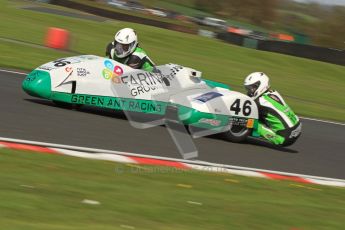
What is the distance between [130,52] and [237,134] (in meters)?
1.97

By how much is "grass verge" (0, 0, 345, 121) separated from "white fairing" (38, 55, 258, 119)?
479 cm

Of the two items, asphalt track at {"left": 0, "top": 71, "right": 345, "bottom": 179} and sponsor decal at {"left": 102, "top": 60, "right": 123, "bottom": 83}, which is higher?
sponsor decal at {"left": 102, "top": 60, "right": 123, "bottom": 83}

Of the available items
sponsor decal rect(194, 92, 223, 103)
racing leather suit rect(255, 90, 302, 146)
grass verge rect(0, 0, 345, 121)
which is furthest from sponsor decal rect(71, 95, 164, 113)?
grass verge rect(0, 0, 345, 121)

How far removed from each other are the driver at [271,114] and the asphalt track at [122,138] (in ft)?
0.74

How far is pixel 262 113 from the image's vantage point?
987 centimetres

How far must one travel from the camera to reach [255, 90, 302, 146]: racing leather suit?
32.1 ft

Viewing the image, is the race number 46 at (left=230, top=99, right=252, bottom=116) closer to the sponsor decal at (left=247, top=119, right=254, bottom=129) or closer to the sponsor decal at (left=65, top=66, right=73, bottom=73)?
the sponsor decal at (left=247, top=119, right=254, bottom=129)

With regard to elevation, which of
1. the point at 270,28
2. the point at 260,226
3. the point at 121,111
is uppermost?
the point at 260,226

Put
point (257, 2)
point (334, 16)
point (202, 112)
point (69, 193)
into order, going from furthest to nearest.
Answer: point (257, 2) → point (334, 16) → point (202, 112) → point (69, 193)

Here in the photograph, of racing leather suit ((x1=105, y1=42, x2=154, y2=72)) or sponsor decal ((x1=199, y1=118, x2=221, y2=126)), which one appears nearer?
sponsor decal ((x1=199, y1=118, x2=221, y2=126))

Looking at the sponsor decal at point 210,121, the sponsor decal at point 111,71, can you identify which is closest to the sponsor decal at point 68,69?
the sponsor decal at point 111,71

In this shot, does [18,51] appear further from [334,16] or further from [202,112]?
[334,16]

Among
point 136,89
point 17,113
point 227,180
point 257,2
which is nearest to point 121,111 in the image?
point 136,89

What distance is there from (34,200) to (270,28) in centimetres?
6943
